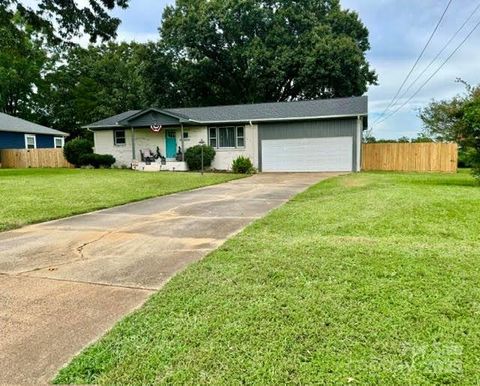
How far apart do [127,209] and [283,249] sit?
4852mm

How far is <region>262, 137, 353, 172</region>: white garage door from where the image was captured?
19891mm

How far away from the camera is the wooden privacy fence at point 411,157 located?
19766 mm

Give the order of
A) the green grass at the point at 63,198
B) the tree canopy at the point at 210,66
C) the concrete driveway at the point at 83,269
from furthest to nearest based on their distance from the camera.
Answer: the tree canopy at the point at 210,66 → the green grass at the point at 63,198 → the concrete driveway at the point at 83,269

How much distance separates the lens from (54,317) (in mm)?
2906

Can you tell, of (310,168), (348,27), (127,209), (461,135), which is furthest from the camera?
(348,27)

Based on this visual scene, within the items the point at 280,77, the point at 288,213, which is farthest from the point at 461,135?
the point at 280,77

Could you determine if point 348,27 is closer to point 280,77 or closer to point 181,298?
point 280,77

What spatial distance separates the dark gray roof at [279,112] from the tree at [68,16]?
8.36 metres

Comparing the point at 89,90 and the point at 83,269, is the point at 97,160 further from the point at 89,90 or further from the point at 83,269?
the point at 83,269

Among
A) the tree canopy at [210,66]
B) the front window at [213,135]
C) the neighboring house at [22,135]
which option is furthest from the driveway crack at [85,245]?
the neighboring house at [22,135]

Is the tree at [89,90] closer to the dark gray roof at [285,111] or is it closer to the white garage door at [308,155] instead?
the dark gray roof at [285,111]

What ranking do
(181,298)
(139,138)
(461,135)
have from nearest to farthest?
1. (181,298)
2. (461,135)
3. (139,138)

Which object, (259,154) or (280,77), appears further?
(280,77)

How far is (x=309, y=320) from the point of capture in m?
2.65
